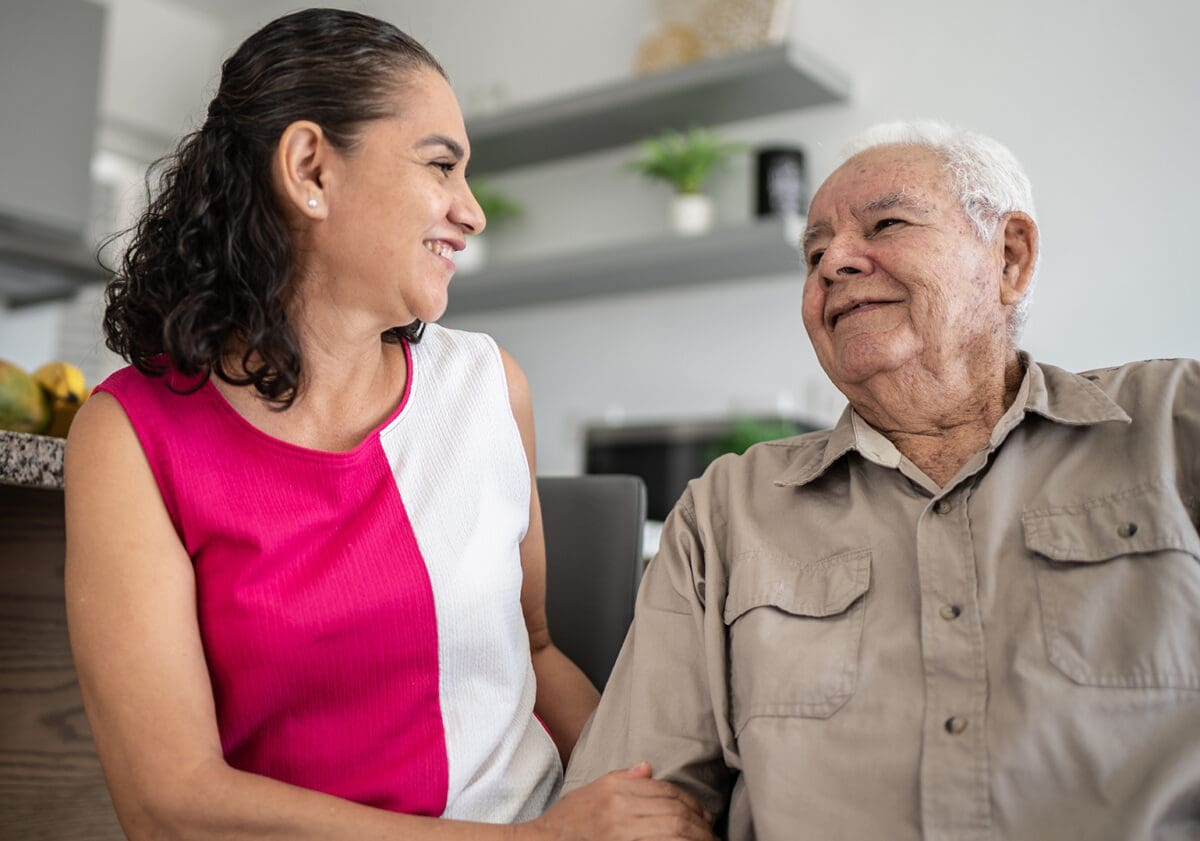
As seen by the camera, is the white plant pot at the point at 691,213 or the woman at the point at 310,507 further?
the white plant pot at the point at 691,213

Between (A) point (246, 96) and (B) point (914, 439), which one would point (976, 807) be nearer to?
(B) point (914, 439)

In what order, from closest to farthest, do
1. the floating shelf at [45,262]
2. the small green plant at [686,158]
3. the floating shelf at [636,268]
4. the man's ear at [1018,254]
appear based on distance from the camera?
1. the man's ear at [1018,254]
2. the floating shelf at [636,268]
3. the small green plant at [686,158]
4. the floating shelf at [45,262]

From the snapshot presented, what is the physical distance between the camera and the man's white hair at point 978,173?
143 centimetres

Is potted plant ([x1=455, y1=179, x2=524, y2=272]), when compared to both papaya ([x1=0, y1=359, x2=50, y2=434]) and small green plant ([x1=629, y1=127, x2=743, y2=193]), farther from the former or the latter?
papaya ([x1=0, y1=359, x2=50, y2=434])

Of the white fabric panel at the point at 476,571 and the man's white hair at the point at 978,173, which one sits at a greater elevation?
the man's white hair at the point at 978,173

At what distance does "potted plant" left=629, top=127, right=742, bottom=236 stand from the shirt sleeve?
8.35 ft

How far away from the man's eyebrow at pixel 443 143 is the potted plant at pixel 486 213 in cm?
299

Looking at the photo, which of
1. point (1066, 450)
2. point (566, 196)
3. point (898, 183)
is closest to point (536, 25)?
point (566, 196)

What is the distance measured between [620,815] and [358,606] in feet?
1.15

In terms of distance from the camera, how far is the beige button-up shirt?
111 centimetres

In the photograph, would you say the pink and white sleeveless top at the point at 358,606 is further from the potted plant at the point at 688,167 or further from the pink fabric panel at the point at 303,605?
the potted plant at the point at 688,167

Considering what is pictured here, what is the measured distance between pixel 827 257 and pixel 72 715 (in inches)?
45.6

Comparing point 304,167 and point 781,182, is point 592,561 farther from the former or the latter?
point 781,182

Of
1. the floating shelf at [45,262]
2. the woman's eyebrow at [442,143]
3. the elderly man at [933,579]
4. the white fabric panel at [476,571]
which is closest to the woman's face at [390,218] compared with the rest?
the woman's eyebrow at [442,143]
